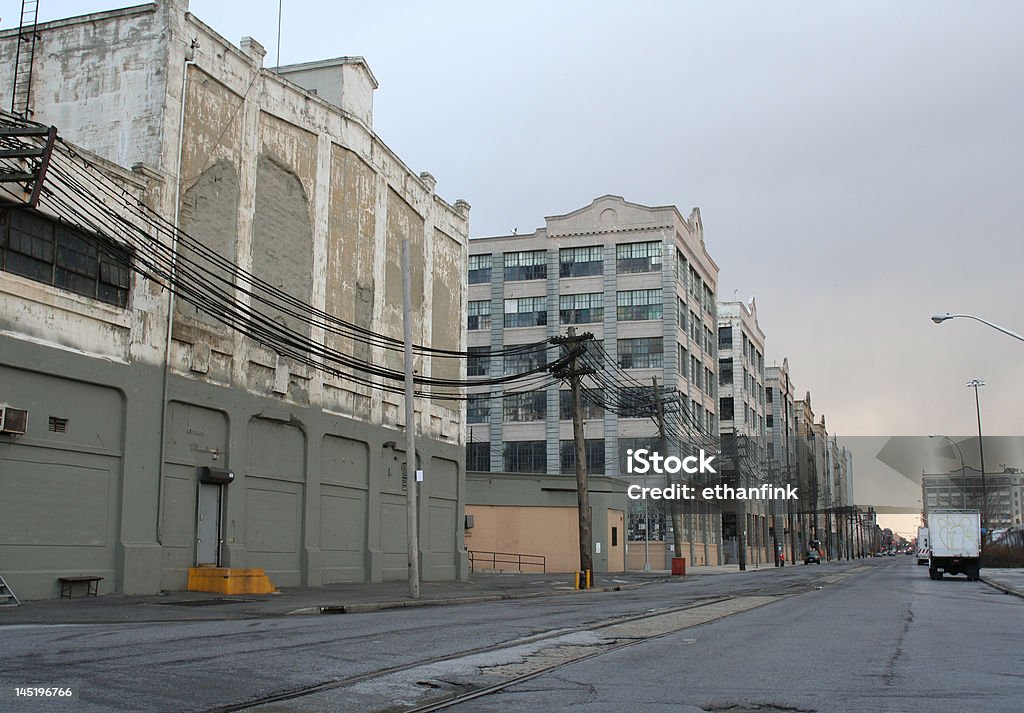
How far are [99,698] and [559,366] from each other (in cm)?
3122

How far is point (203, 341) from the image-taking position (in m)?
26.8

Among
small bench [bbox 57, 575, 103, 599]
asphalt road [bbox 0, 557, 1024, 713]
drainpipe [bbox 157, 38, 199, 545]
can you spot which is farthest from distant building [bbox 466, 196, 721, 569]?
asphalt road [bbox 0, 557, 1024, 713]

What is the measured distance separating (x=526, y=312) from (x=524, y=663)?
69.0 m

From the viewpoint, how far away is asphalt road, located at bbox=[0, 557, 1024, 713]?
8.91 m

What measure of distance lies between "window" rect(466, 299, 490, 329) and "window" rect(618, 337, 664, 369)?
1088cm

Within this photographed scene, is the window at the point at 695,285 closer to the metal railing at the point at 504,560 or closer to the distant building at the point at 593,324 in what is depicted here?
the distant building at the point at 593,324

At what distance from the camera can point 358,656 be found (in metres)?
11.9

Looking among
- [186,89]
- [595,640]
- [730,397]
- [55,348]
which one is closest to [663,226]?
[730,397]

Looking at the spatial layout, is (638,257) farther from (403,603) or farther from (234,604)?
(234,604)

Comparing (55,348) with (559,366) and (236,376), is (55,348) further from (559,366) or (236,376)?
(559,366)

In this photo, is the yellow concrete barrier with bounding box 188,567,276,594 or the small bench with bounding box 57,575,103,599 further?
the yellow concrete barrier with bounding box 188,567,276,594

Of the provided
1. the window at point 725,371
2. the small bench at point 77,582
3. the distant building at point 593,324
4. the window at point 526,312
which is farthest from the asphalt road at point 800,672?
the window at point 725,371

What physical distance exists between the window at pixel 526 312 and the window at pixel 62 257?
56542 millimetres

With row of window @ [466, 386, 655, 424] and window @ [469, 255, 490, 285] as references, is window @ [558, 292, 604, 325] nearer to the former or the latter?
row of window @ [466, 386, 655, 424]
